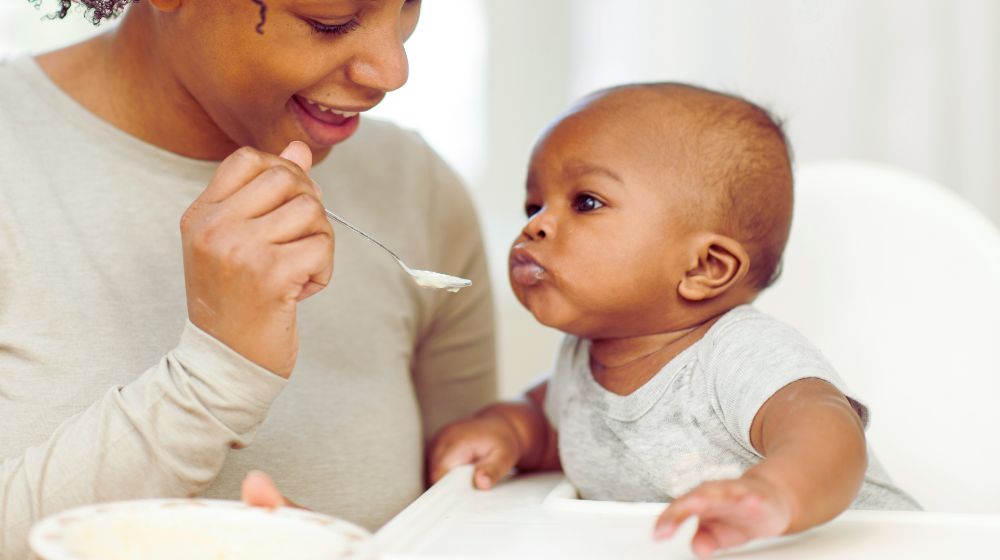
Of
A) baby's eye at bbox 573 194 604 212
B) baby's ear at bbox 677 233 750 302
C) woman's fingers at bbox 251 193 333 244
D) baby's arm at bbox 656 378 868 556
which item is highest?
woman's fingers at bbox 251 193 333 244

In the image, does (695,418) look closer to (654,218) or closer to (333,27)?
(654,218)

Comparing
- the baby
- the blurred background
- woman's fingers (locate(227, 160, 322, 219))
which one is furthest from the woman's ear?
the blurred background

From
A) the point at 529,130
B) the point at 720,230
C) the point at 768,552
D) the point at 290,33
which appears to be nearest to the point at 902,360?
the point at 720,230

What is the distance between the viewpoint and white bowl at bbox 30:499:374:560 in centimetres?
62

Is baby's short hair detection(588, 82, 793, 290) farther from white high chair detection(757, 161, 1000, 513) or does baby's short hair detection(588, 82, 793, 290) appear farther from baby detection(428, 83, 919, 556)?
white high chair detection(757, 161, 1000, 513)

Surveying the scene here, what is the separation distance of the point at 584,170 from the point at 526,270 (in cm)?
11

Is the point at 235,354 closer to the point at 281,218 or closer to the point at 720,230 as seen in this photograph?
the point at 281,218

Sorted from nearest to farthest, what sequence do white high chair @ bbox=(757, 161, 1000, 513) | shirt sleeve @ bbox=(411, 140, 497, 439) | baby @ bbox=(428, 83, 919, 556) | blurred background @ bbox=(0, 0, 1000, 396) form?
1. baby @ bbox=(428, 83, 919, 556)
2. white high chair @ bbox=(757, 161, 1000, 513)
3. shirt sleeve @ bbox=(411, 140, 497, 439)
4. blurred background @ bbox=(0, 0, 1000, 396)

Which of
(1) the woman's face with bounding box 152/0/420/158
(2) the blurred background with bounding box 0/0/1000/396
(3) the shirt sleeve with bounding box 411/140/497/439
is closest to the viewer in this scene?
(1) the woman's face with bounding box 152/0/420/158

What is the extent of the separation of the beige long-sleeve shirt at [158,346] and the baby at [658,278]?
128 mm

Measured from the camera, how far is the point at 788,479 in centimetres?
73

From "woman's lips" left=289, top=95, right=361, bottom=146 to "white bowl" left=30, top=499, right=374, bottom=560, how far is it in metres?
0.40

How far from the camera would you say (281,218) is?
0.77 metres

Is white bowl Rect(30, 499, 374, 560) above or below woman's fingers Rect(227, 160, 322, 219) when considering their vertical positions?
below
